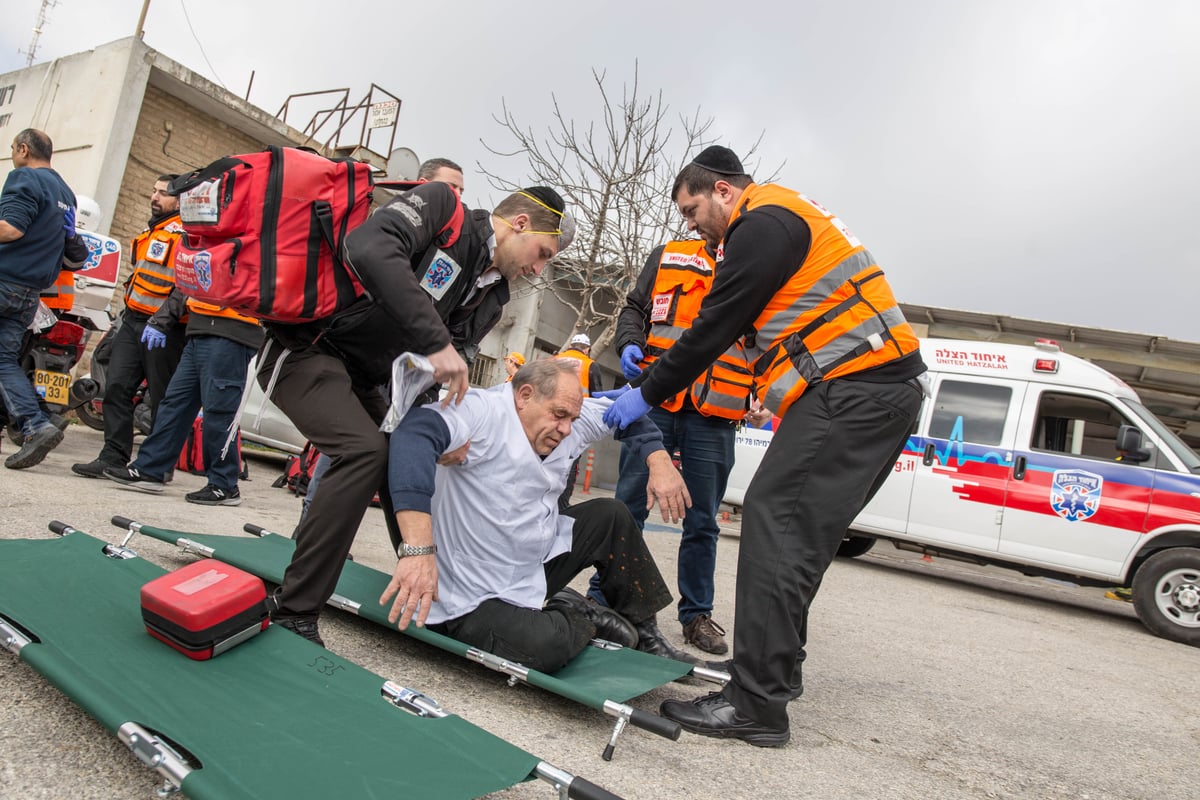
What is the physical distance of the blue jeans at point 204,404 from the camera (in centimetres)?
457

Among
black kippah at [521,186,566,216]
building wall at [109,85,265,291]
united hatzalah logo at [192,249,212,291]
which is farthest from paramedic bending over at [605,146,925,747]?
building wall at [109,85,265,291]

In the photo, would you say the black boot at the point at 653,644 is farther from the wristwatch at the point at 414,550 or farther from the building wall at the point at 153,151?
the building wall at the point at 153,151

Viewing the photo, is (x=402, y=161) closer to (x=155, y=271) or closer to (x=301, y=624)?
(x=155, y=271)

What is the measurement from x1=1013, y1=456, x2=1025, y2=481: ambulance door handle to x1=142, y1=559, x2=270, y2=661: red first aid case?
668 cm

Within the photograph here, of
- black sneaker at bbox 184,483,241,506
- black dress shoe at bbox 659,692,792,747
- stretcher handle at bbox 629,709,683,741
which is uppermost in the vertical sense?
stretcher handle at bbox 629,709,683,741

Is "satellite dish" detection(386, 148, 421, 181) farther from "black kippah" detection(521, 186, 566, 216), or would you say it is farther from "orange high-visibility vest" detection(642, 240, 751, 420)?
"black kippah" detection(521, 186, 566, 216)

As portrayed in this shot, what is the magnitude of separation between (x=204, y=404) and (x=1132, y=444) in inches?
275

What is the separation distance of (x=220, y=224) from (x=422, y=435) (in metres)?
0.89

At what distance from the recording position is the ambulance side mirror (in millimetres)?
6324

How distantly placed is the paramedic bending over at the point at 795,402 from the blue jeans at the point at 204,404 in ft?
10.5

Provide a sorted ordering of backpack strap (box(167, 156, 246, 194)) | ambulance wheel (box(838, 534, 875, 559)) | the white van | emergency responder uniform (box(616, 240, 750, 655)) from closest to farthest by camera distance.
A: backpack strap (box(167, 156, 246, 194))
emergency responder uniform (box(616, 240, 750, 655))
the white van
ambulance wheel (box(838, 534, 875, 559))

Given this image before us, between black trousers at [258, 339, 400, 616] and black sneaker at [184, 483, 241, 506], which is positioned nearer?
black trousers at [258, 339, 400, 616]

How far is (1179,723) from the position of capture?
3.31m

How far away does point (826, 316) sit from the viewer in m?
2.42
